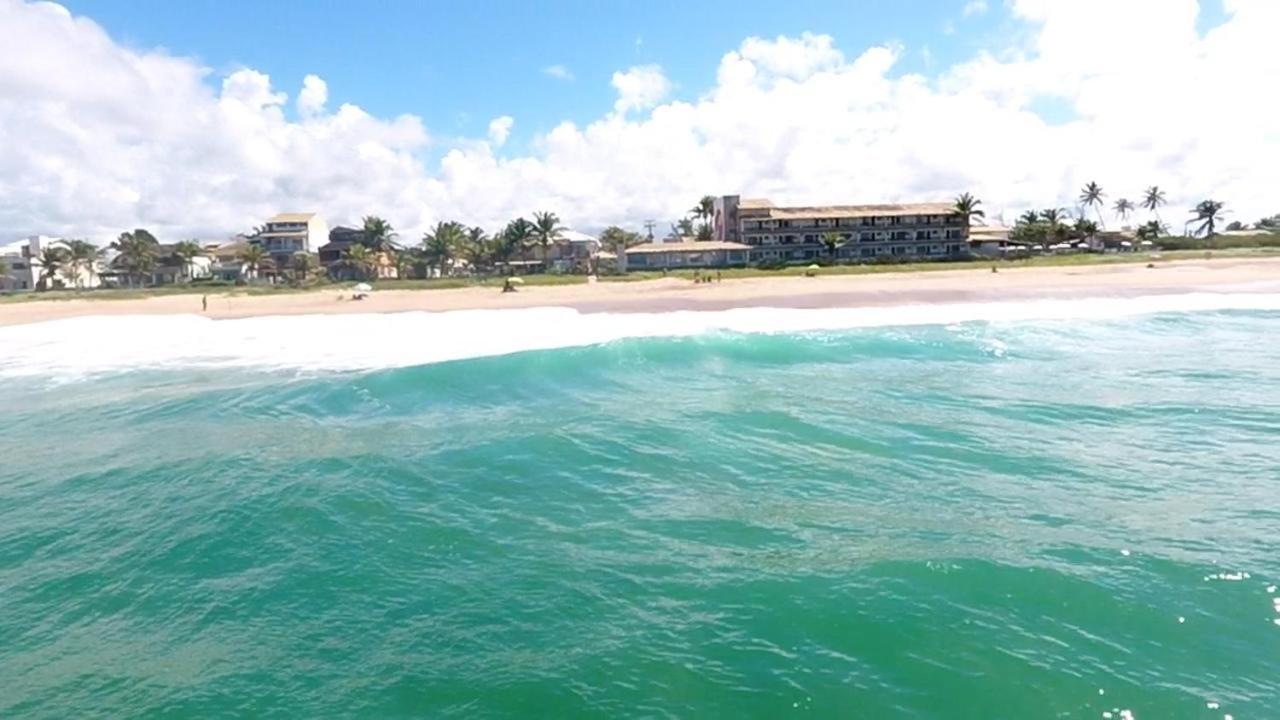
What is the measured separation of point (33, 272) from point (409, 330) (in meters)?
81.2

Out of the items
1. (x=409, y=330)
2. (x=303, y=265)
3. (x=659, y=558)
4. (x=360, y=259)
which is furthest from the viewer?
(x=303, y=265)

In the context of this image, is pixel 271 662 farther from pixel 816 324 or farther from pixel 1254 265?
pixel 1254 265

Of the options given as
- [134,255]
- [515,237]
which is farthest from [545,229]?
[134,255]

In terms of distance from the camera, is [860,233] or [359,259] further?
[860,233]

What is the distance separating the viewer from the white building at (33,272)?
285 ft

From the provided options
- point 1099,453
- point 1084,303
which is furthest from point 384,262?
point 1099,453

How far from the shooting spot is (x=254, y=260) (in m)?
85.5

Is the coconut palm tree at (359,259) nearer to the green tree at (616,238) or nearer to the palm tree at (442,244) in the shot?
the palm tree at (442,244)

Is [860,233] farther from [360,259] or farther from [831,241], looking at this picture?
[360,259]

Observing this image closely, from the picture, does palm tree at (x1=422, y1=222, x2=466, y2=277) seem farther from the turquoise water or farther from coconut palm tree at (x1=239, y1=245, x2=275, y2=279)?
the turquoise water

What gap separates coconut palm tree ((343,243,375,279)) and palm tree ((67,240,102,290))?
29.2 m

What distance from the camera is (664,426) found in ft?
50.3

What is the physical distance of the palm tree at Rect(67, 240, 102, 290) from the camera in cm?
8625

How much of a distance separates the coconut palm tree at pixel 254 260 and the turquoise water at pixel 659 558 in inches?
2931
